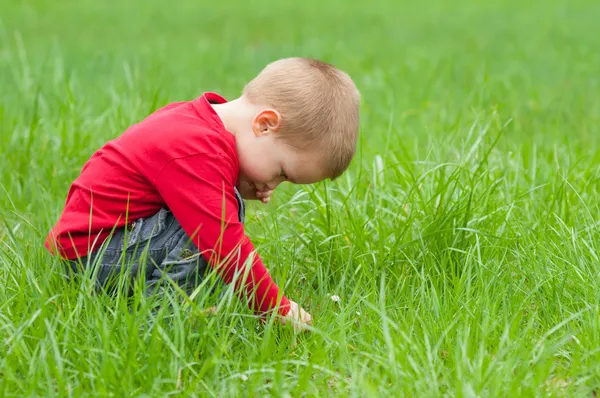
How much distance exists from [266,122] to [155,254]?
50 centimetres

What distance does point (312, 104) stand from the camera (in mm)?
2234

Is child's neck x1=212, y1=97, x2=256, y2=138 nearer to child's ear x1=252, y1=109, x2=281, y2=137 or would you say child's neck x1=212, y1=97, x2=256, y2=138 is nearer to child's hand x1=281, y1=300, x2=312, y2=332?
child's ear x1=252, y1=109, x2=281, y2=137

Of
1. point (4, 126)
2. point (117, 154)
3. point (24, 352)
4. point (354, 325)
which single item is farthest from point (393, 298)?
point (4, 126)

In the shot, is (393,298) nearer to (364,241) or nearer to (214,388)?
(364,241)

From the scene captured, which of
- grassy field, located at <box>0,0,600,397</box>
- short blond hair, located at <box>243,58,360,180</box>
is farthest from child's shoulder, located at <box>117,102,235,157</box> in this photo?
grassy field, located at <box>0,0,600,397</box>

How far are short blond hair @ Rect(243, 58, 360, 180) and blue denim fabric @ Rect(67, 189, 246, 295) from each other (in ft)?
1.38

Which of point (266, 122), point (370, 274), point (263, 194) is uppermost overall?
point (266, 122)

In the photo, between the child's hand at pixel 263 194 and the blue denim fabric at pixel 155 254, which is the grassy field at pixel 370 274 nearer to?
the blue denim fabric at pixel 155 254

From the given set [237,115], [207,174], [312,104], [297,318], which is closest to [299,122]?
[312,104]

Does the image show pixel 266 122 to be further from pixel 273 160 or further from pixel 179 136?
pixel 179 136

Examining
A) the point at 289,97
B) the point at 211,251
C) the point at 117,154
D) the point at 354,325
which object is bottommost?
the point at 354,325

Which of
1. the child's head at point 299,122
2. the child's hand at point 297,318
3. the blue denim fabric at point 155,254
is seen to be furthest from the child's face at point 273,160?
the child's hand at point 297,318

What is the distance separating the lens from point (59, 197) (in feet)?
10.6

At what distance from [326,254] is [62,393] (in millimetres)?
1093
